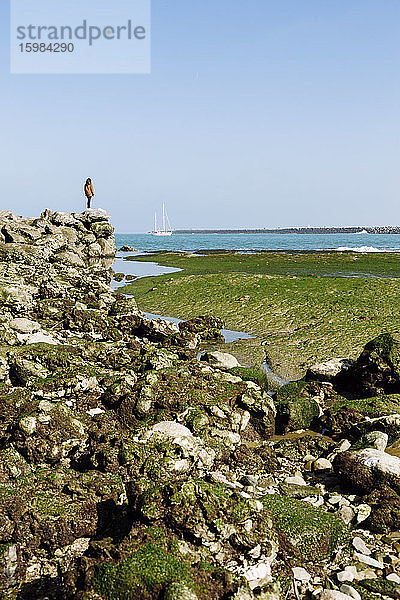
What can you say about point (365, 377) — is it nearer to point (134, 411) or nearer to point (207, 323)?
point (134, 411)

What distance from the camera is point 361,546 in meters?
7.36

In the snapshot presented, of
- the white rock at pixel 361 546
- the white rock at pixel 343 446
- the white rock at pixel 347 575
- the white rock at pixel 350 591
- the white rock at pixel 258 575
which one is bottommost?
the white rock at pixel 361 546

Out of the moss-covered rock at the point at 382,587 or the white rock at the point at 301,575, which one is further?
the white rock at the point at 301,575

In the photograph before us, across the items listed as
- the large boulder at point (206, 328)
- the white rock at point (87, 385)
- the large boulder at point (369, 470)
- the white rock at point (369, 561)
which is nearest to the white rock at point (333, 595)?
the white rock at point (369, 561)

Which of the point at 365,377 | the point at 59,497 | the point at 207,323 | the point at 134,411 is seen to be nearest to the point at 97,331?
the point at 207,323

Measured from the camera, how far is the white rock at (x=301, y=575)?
6473 mm

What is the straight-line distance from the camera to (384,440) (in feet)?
32.8

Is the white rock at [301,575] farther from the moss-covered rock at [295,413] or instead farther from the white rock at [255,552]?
the moss-covered rock at [295,413]

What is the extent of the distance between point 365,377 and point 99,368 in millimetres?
7532

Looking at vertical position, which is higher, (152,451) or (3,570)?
(152,451)

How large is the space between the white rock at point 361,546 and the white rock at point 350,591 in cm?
110

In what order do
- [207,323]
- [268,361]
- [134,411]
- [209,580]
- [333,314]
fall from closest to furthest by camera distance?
[209,580] < [134,411] < [268,361] < [207,323] < [333,314]

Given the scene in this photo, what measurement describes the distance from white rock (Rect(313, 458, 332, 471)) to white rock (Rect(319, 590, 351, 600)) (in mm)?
3940

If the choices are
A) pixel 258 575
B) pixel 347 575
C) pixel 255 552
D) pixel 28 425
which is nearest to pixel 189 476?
pixel 255 552
